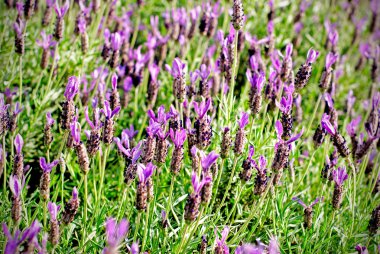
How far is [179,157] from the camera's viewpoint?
64.5 inches

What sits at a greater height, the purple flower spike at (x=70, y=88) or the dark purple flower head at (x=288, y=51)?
the dark purple flower head at (x=288, y=51)

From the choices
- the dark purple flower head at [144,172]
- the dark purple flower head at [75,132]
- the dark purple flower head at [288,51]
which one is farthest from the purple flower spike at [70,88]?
the dark purple flower head at [288,51]

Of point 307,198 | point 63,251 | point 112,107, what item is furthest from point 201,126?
point 307,198

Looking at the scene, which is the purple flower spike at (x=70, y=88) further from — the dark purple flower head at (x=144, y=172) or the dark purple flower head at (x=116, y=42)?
the dark purple flower head at (x=116, y=42)

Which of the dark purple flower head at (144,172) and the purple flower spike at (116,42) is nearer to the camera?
the dark purple flower head at (144,172)

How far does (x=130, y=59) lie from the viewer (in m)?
2.83

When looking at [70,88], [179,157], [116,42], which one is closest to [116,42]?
[116,42]

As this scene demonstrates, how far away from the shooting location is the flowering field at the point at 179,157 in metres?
1.66

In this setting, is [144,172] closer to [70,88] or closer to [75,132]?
[75,132]

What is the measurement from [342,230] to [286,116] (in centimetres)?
70

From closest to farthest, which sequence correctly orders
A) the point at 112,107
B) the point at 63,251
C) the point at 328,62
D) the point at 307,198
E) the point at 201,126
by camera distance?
the point at 201,126 → the point at 63,251 → the point at 112,107 → the point at 328,62 → the point at 307,198

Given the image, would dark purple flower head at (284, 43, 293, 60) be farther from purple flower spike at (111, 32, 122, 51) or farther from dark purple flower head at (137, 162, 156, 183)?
dark purple flower head at (137, 162, 156, 183)

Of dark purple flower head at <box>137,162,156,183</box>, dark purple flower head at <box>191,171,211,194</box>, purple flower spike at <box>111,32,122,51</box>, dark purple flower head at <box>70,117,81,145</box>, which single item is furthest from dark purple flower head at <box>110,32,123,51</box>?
dark purple flower head at <box>191,171,211,194</box>

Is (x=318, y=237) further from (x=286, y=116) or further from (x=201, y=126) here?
(x=201, y=126)
